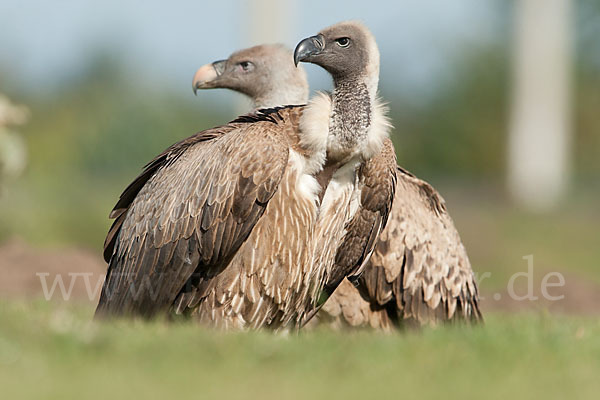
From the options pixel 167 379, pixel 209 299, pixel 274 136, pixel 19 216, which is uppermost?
pixel 274 136

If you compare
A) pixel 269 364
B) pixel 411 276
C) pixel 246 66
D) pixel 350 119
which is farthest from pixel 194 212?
pixel 246 66

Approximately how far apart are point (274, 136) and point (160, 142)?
74.2 feet

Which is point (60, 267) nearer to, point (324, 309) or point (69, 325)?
point (324, 309)

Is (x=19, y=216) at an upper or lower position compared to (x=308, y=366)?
lower

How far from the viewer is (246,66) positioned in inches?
343

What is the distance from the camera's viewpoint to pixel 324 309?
Answer: 7586 mm

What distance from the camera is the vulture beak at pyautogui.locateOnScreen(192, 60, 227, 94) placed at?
8.75 metres

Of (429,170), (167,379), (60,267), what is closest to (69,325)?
(167,379)

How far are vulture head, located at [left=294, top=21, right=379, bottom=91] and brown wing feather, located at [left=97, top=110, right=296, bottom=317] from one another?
1.43 ft

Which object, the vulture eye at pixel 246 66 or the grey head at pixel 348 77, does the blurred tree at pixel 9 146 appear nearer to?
the vulture eye at pixel 246 66

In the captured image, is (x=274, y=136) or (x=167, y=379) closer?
(x=167, y=379)

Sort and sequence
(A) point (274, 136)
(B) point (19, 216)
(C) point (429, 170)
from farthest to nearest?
1. (C) point (429, 170)
2. (B) point (19, 216)
3. (A) point (274, 136)

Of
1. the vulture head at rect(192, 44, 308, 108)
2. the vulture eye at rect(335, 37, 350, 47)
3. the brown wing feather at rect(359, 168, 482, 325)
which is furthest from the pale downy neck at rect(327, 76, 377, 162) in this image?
the vulture head at rect(192, 44, 308, 108)

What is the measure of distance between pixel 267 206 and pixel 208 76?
9.21ft
